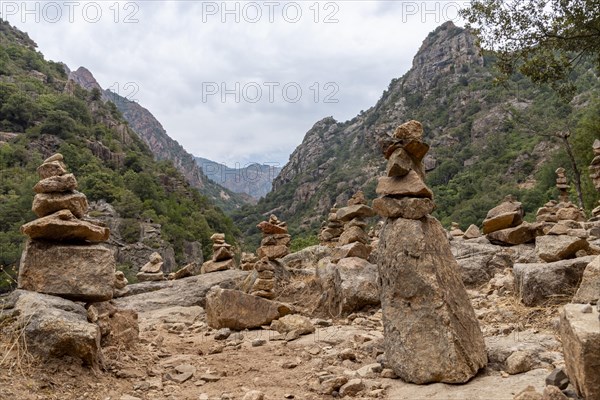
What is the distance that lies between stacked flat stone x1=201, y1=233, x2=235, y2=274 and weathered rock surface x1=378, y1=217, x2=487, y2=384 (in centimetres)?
932

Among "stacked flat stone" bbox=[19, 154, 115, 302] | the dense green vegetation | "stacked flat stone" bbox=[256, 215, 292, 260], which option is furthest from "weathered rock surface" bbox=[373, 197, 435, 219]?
the dense green vegetation

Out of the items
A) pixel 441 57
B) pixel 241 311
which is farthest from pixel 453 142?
pixel 241 311

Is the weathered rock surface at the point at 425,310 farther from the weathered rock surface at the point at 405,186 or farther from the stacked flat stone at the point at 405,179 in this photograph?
the weathered rock surface at the point at 405,186

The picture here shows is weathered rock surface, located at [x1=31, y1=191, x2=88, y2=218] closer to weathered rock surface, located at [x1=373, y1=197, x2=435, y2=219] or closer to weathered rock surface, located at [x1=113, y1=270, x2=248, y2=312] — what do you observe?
weathered rock surface, located at [x1=373, y1=197, x2=435, y2=219]

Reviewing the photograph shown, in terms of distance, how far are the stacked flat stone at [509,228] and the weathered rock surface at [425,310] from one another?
5.81 m

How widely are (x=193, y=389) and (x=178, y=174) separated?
271ft

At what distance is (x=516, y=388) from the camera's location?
15.1 feet

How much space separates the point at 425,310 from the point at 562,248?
3.36 metres

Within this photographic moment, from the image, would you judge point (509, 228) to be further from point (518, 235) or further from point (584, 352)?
point (584, 352)

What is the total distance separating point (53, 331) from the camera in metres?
5.53

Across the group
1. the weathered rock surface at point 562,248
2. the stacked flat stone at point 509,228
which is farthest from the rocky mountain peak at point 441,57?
the weathered rock surface at point 562,248

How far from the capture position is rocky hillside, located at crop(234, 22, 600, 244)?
55.5 metres

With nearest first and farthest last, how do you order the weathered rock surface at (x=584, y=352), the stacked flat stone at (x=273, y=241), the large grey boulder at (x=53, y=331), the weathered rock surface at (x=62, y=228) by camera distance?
the weathered rock surface at (x=584, y=352)
the large grey boulder at (x=53, y=331)
the weathered rock surface at (x=62, y=228)
the stacked flat stone at (x=273, y=241)

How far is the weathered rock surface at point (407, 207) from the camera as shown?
6.21 m
